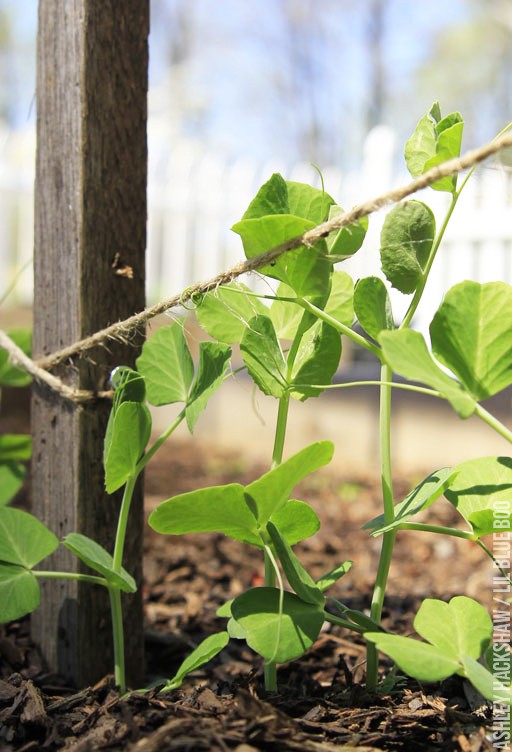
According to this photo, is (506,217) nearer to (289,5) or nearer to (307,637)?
(307,637)

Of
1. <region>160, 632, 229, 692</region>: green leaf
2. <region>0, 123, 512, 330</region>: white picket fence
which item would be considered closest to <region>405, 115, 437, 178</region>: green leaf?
<region>160, 632, 229, 692</region>: green leaf

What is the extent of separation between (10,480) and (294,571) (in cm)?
55

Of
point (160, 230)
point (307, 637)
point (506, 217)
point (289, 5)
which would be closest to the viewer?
point (307, 637)

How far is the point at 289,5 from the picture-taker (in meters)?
16.4

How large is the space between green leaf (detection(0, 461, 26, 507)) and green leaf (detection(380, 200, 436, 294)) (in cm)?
62

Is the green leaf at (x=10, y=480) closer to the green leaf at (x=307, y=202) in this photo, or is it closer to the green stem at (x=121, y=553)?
the green stem at (x=121, y=553)

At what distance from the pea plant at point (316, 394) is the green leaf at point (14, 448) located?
0.31m

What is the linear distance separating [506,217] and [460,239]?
0.87ft

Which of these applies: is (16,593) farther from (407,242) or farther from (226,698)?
(407,242)

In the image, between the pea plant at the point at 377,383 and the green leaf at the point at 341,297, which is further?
the green leaf at the point at 341,297

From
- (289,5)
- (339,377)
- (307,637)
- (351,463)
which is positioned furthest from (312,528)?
(289,5)

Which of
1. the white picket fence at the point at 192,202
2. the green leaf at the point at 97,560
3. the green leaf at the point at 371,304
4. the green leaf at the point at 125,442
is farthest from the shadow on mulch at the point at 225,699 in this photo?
the white picket fence at the point at 192,202

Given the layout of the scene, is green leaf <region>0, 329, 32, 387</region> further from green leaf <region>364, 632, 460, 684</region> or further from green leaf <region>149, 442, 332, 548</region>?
green leaf <region>364, 632, 460, 684</region>

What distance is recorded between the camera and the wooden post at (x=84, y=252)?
0.87 m
